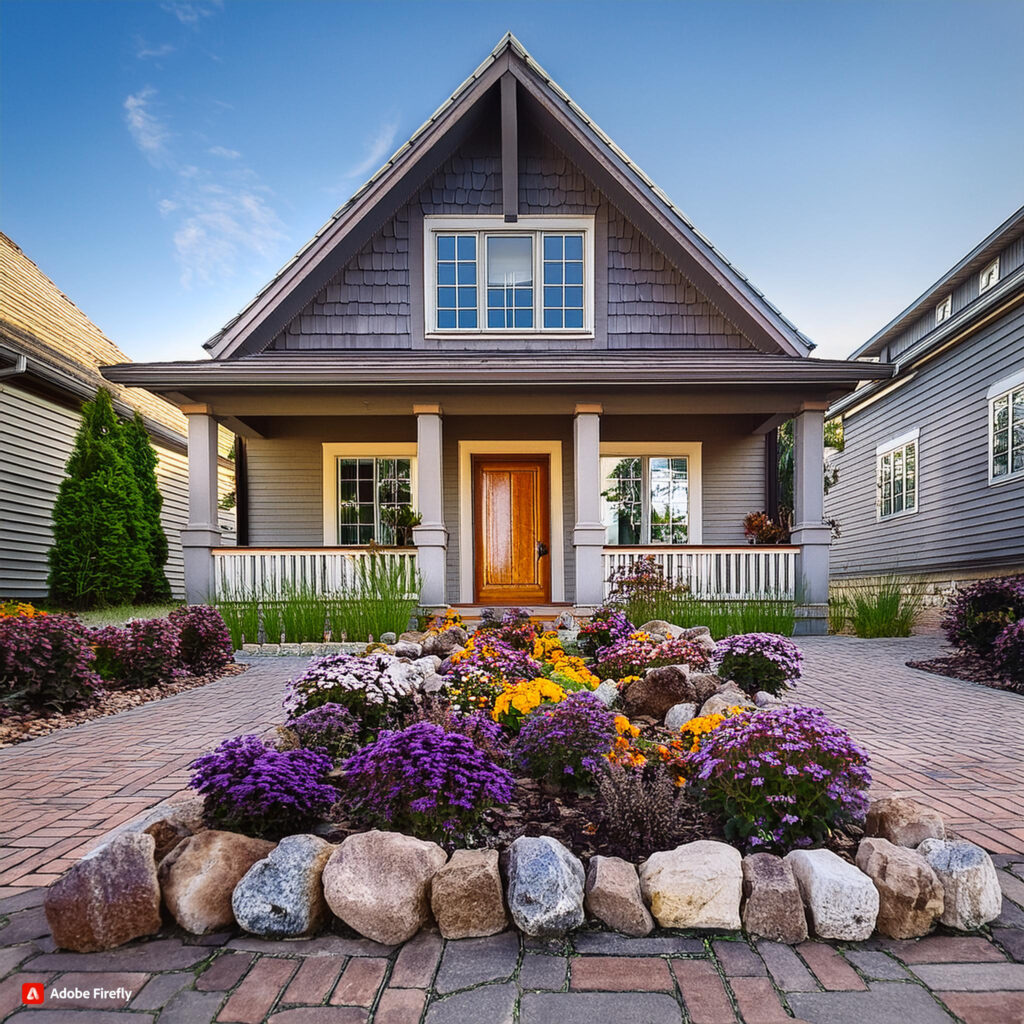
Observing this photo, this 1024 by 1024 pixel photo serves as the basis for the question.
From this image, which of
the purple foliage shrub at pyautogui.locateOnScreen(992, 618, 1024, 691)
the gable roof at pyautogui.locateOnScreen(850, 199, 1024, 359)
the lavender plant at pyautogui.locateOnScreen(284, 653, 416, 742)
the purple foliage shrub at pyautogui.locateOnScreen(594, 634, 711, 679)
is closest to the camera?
the lavender plant at pyautogui.locateOnScreen(284, 653, 416, 742)

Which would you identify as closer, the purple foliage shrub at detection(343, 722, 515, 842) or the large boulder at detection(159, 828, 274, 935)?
the large boulder at detection(159, 828, 274, 935)

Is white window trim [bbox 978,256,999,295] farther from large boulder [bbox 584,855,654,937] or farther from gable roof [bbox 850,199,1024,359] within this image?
large boulder [bbox 584,855,654,937]

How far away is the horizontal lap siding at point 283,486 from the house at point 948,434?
10068mm

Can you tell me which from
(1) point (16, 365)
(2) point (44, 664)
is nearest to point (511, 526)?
(2) point (44, 664)

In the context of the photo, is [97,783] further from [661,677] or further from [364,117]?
[364,117]

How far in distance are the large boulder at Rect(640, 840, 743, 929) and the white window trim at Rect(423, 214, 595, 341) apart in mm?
7867

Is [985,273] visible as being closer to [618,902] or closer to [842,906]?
[842,906]

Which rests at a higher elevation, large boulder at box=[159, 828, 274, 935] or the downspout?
the downspout

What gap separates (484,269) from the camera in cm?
897

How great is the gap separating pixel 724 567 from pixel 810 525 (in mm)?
1124

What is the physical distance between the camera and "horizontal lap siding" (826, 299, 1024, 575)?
376 inches

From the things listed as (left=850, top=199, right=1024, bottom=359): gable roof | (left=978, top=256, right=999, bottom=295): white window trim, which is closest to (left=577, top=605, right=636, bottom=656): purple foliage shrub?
(left=850, top=199, right=1024, bottom=359): gable roof

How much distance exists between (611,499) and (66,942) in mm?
8494

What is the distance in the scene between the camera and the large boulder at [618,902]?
5.58 feet
